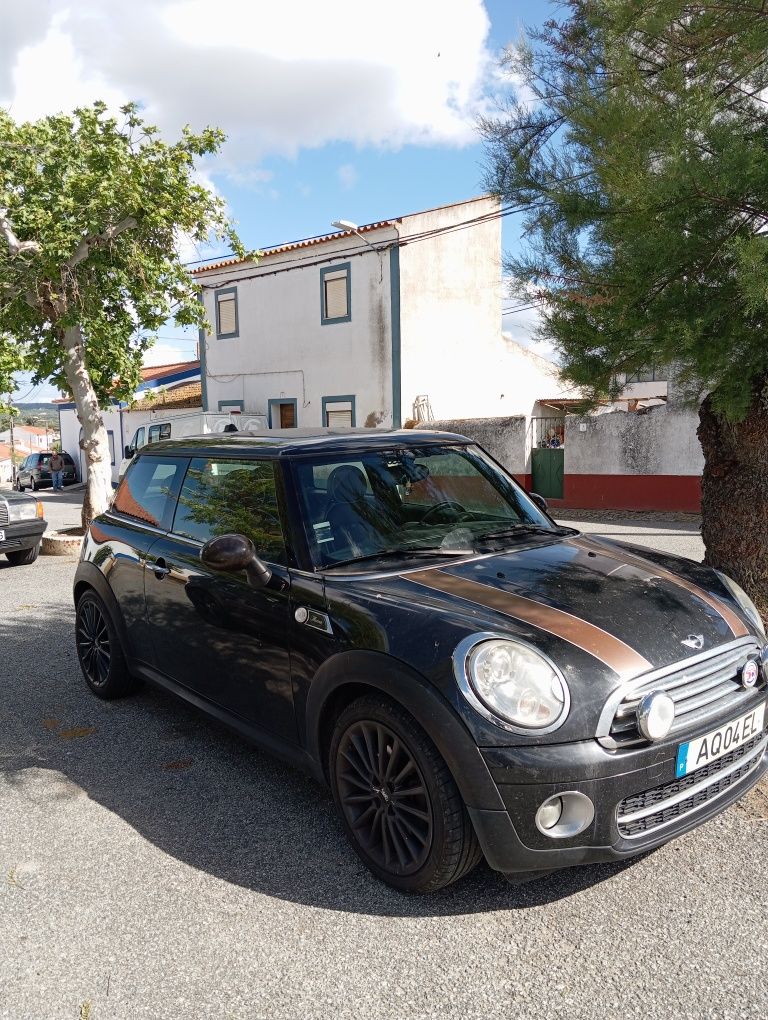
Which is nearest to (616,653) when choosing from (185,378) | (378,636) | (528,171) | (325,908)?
(378,636)

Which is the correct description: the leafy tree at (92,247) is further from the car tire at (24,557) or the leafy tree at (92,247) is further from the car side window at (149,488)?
the car side window at (149,488)

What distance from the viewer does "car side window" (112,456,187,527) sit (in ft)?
14.6

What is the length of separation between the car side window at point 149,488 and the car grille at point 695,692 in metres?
2.78

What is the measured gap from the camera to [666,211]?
136 inches

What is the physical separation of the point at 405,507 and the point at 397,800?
1364 mm

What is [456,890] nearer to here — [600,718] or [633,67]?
[600,718]

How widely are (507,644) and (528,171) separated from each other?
297 cm

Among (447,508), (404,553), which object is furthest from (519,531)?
(404,553)

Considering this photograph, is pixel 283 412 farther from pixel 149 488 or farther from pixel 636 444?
pixel 149 488

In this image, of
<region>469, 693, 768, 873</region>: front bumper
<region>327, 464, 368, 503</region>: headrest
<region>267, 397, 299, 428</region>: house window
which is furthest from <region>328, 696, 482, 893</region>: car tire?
<region>267, 397, 299, 428</region>: house window

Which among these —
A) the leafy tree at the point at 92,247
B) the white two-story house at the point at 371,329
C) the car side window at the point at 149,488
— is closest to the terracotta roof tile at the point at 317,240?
the white two-story house at the point at 371,329

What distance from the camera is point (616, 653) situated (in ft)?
8.71

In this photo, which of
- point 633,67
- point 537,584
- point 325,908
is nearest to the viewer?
point 325,908

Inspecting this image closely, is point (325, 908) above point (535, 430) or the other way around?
the other way around
